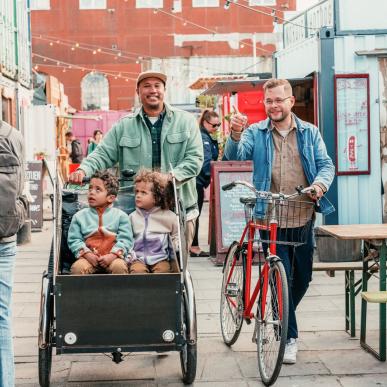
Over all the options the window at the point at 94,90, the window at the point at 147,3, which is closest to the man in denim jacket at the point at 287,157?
the window at the point at 94,90

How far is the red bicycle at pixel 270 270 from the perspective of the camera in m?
5.35

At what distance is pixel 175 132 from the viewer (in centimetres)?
629

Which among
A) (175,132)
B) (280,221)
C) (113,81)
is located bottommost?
(280,221)

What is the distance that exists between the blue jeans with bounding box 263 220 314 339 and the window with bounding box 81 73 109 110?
142 feet

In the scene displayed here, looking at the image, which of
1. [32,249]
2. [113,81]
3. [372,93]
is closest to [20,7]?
[32,249]

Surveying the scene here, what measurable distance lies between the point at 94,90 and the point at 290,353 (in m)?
44.7

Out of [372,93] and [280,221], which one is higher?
[372,93]

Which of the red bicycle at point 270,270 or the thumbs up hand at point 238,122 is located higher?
the thumbs up hand at point 238,122

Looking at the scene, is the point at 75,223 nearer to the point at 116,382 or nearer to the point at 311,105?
the point at 116,382

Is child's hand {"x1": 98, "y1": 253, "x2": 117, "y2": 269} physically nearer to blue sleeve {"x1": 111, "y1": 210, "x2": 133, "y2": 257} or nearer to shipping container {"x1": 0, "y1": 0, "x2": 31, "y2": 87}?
blue sleeve {"x1": 111, "y1": 210, "x2": 133, "y2": 257}

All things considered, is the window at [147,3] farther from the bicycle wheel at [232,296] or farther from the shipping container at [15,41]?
the bicycle wheel at [232,296]

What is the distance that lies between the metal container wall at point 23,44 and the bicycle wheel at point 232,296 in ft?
49.5

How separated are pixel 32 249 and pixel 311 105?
4.49 metres

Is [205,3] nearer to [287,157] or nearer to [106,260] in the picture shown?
[287,157]
